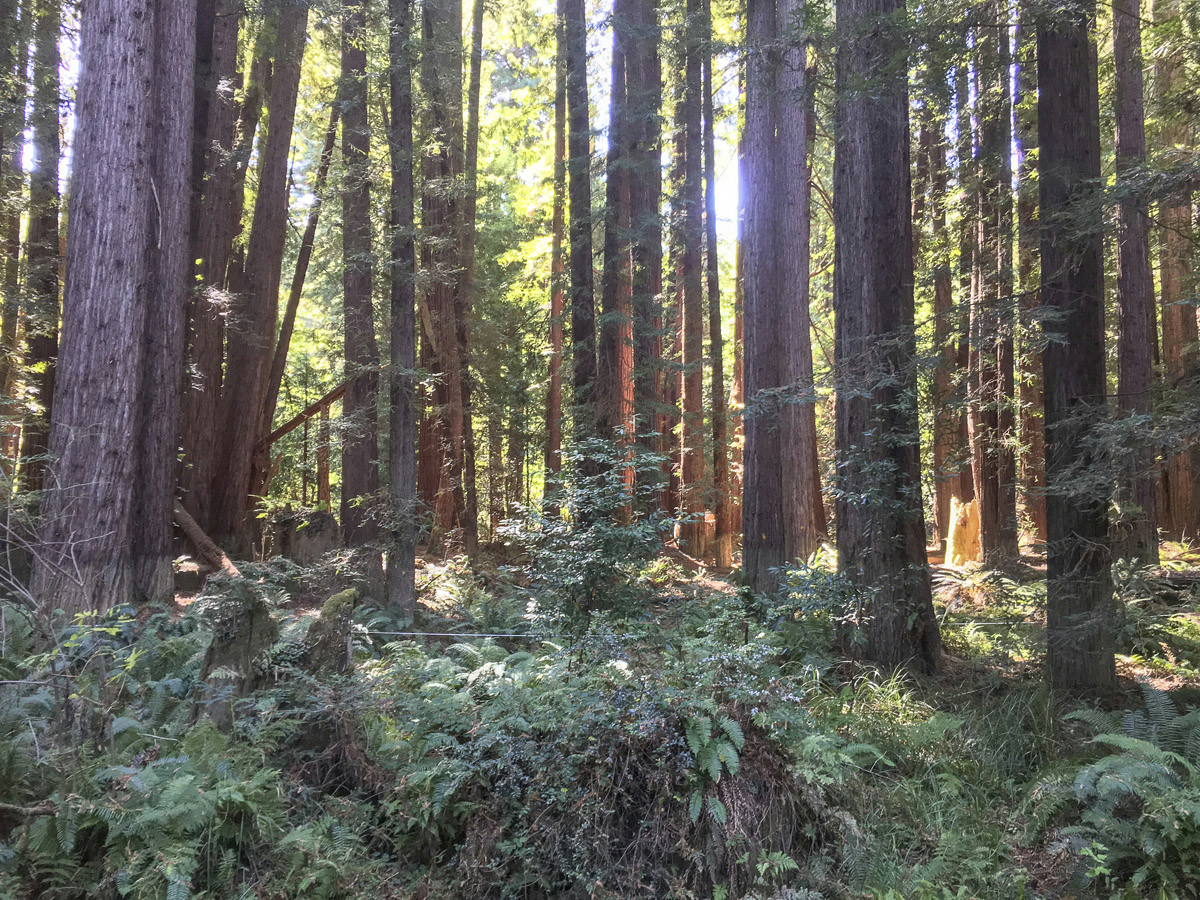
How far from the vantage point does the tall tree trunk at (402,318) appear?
9.91 m

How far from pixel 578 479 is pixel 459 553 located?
8.62m

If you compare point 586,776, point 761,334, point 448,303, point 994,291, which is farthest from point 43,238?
point 994,291

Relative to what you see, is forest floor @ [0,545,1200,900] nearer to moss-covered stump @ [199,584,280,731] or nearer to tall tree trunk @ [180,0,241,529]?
moss-covered stump @ [199,584,280,731]

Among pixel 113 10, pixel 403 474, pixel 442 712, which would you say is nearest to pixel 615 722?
pixel 442 712

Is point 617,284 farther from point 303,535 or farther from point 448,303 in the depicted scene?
point 303,535

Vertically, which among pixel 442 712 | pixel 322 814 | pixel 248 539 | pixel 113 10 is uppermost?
pixel 113 10

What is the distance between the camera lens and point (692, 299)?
656 inches

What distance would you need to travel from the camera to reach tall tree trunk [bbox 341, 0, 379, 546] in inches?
420

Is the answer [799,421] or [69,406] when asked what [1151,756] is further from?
[69,406]

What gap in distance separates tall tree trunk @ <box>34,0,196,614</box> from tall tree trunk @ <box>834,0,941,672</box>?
7.55 meters

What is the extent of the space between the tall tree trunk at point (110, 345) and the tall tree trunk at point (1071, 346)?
29.6 feet

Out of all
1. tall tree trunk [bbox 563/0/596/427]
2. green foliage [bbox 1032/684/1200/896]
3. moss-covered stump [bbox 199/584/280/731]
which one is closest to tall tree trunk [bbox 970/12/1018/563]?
green foliage [bbox 1032/684/1200/896]

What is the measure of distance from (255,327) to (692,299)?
9.45 meters

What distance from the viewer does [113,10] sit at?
768 centimetres
